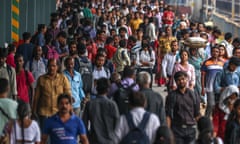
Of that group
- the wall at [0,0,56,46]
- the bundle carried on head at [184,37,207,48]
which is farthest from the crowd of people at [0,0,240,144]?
the wall at [0,0,56,46]

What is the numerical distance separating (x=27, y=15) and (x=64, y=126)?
63.0 feet

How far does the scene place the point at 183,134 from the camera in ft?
41.1

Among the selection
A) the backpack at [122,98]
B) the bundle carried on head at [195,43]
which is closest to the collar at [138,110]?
the backpack at [122,98]

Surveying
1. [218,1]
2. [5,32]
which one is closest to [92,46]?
[5,32]

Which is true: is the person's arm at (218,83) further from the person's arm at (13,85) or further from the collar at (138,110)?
the collar at (138,110)

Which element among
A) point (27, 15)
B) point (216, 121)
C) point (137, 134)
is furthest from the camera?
point (27, 15)

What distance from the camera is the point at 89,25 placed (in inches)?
993

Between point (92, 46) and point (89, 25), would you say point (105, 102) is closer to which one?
point (92, 46)

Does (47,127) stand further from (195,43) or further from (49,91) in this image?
(195,43)

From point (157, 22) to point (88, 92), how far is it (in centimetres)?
1701

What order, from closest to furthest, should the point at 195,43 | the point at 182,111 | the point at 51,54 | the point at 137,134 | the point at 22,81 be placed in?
1. the point at 137,134
2. the point at 182,111
3. the point at 22,81
4. the point at 51,54
5. the point at 195,43

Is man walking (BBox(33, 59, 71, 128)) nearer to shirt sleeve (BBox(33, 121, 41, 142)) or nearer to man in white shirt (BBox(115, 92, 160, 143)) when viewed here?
shirt sleeve (BBox(33, 121, 41, 142))

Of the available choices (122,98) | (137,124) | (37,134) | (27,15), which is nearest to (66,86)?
(122,98)

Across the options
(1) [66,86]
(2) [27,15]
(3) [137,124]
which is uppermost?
(3) [137,124]
